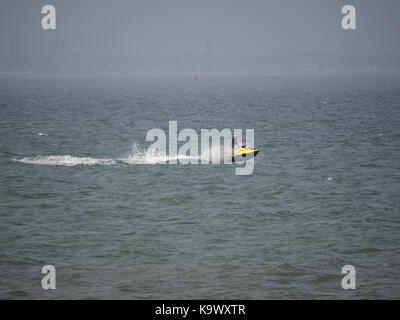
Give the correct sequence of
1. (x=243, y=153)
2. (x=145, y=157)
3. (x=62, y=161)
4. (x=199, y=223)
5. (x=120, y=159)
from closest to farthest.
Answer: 1. (x=199, y=223)
2. (x=243, y=153)
3. (x=62, y=161)
4. (x=120, y=159)
5. (x=145, y=157)

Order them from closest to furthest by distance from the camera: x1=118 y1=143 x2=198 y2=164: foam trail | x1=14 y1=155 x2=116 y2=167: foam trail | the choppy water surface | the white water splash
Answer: the choppy water surface, x1=14 y1=155 x2=116 y2=167: foam trail, the white water splash, x1=118 y1=143 x2=198 y2=164: foam trail

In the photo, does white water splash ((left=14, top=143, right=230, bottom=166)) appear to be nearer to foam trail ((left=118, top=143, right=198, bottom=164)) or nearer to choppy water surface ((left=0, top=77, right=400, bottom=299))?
foam trail ((left=118, top=143, right=198, bottom=164))

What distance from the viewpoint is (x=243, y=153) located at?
4200 centimetres

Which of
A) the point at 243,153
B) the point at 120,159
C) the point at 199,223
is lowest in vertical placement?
the point at 199,223

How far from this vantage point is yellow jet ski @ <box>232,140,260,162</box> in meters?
41.6

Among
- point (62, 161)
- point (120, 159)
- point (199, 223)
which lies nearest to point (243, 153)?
point (120, 159)

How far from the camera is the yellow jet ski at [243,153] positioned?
4156cm

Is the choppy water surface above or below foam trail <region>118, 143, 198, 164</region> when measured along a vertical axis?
below

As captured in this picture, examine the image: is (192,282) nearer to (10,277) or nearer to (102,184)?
(10,277)

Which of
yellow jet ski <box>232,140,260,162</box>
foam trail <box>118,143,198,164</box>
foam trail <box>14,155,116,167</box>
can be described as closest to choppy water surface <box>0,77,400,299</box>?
foam trail <box>14,155,116,167</box>

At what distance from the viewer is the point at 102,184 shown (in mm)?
36188

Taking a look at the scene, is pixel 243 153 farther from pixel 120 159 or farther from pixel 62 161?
pixel 62 161

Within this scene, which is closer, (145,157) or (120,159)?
(120,159)

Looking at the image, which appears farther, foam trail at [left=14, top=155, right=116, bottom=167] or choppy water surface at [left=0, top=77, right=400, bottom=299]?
foam trail at [left=14, top=155, right=116, bottom=167]
